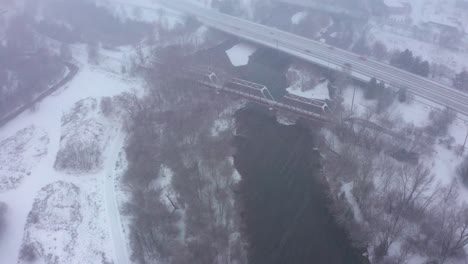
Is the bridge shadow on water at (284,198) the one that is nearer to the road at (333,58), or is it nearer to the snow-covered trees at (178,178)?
the snow-covered trees at (178,178)

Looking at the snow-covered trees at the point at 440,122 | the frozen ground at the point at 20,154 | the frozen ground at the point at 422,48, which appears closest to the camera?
the frozen ground at the point at 20,154

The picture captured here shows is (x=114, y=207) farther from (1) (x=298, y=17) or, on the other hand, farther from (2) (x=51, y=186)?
(1) (x=298, y=17)

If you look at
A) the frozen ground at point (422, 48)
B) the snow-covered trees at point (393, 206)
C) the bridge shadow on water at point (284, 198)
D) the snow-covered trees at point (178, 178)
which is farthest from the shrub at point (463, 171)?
the snow-covered trees at point (178, 178)

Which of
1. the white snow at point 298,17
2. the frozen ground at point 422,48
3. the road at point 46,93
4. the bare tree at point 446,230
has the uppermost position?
the white snow at point 298,17

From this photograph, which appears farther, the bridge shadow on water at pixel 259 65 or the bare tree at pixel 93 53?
the bare tree at pixel 93 53

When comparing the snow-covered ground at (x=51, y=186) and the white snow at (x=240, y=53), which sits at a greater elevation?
the white snow at (x=240, y=53)

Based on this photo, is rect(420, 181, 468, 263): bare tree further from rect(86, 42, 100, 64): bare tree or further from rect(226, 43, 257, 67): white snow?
rect(86, 42, 100, 64): bare tree

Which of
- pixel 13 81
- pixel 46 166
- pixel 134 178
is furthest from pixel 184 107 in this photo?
pixel 13 81
